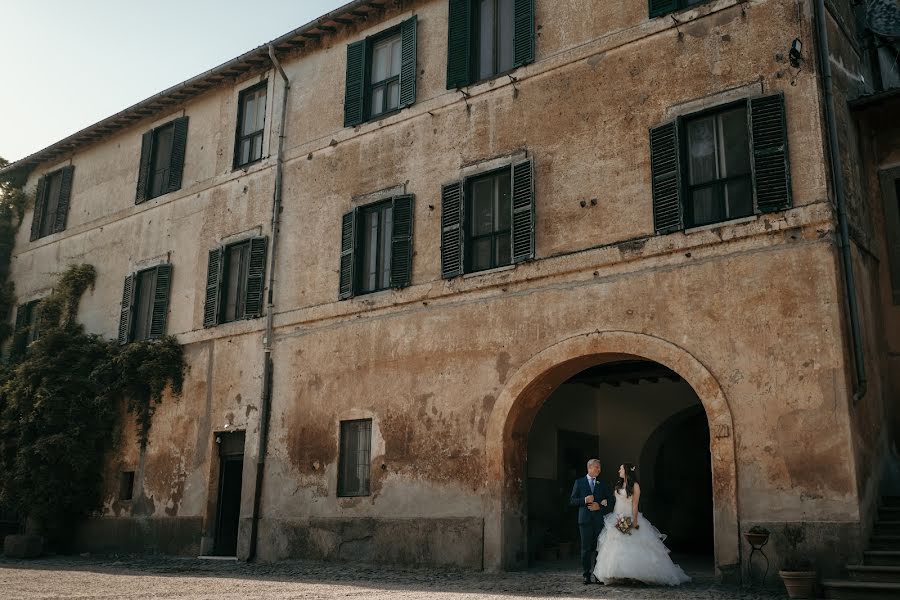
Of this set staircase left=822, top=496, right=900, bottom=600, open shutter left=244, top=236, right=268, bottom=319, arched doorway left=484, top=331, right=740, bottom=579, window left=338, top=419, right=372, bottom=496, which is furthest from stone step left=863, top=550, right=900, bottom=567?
open shutter left=244, top=236, right=268, bottom=319

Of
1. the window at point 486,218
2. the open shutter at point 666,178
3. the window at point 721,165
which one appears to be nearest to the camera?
the window at point 721,165

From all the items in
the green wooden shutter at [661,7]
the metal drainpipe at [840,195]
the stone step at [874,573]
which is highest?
the green wooden shutter at [661,7]

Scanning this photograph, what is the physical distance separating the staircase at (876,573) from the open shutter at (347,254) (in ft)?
27.9

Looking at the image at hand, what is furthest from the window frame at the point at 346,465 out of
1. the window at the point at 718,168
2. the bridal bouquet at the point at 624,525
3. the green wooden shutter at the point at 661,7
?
the green wooden shutter at the point at 661,7

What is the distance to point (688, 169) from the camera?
1128cm

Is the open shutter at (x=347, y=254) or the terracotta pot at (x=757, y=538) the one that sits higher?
the open shutter at (x=347, y=254)

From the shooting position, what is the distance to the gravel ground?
9.27m

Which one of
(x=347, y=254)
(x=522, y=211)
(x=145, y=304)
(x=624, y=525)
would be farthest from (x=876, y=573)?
(x=145, y=304)

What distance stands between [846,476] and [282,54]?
1269 centimetres

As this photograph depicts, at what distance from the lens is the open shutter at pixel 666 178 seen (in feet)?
36.4

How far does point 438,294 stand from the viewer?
13219 millimetres

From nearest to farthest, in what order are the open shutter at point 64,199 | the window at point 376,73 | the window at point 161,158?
1. the window at point 376,73
2. the window at point 161,158
3. the open shutter at point 64,199

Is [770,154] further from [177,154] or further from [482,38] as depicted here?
[177,154]

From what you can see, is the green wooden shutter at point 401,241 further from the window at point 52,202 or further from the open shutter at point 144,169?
the window at point 52,202
